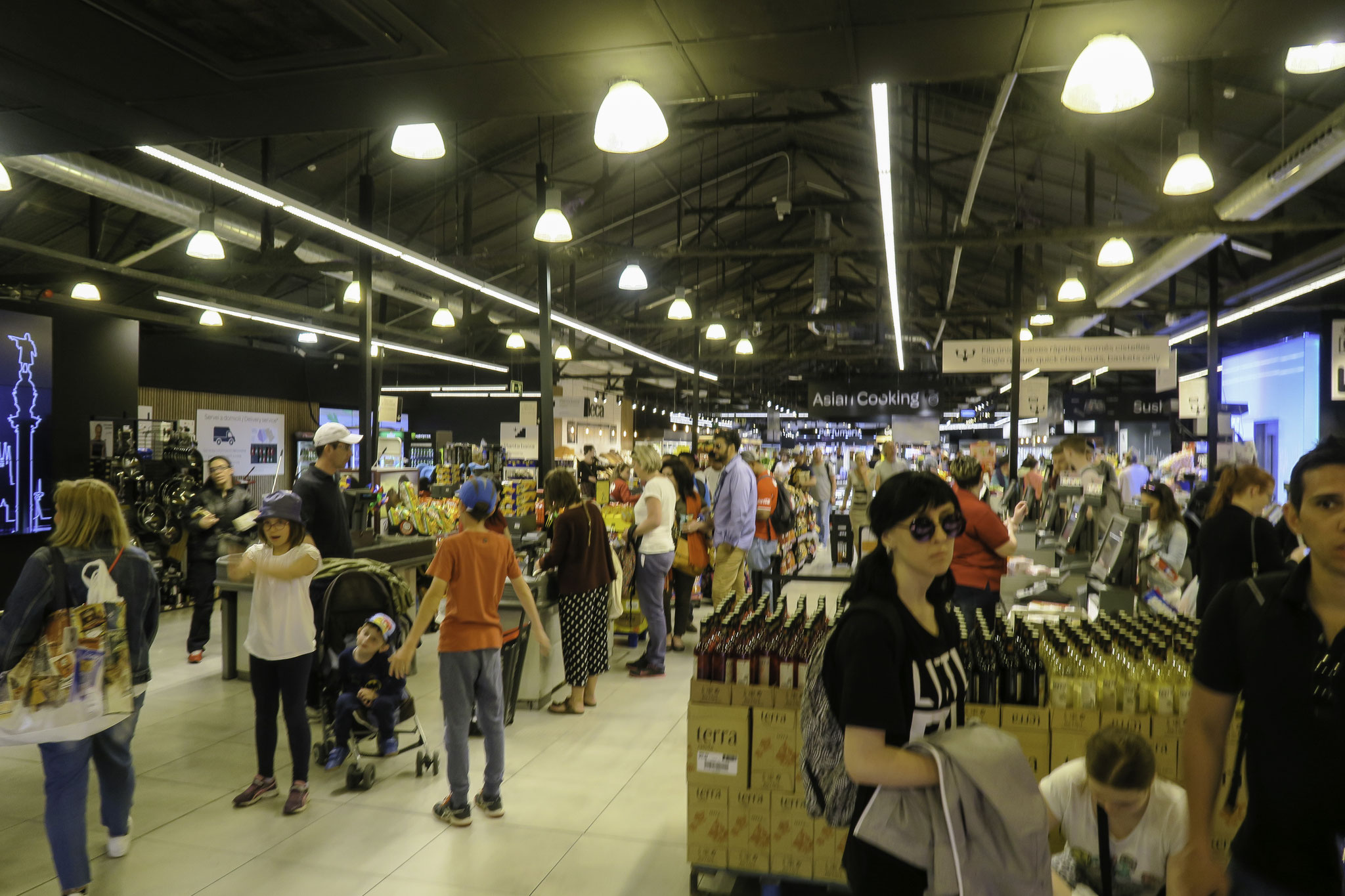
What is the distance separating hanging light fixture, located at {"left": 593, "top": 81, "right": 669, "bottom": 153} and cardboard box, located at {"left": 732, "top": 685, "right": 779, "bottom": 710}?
2064 mm

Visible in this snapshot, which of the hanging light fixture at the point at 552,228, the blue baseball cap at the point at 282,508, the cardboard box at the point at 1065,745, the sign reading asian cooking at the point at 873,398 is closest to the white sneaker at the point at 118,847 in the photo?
the blue baseball cap at the point at 282,508

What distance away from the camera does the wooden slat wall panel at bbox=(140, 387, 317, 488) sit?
1493 centimetres

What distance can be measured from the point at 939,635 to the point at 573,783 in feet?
9.88

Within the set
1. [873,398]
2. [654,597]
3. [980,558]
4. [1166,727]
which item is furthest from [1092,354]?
[1166,727]

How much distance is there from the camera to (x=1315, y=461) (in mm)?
1753

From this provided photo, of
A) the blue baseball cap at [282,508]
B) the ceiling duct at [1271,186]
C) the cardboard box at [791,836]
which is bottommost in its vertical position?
the cardboard box at [791,836]

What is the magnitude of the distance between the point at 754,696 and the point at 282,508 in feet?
7.83

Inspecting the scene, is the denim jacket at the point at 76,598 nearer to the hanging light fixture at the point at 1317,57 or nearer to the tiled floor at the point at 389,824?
the tiled floor at the point at 389,824

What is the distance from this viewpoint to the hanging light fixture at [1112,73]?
9.48ft

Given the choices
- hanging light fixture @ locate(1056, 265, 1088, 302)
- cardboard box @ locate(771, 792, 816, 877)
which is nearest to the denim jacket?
cardboard box @ locate(771, 792, 816, 877)

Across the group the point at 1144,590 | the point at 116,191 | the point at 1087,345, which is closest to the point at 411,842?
the point at 1144,590

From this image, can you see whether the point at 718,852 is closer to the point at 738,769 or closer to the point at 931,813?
the point at 738,769

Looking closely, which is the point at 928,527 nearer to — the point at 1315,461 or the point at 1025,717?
the point at 1315,461

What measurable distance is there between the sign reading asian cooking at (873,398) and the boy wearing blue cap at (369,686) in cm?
1706
